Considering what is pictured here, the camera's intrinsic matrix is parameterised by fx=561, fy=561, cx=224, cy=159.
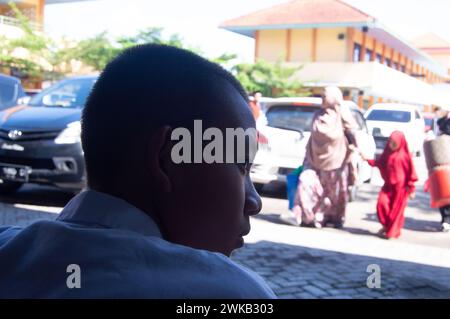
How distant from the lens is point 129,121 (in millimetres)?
815

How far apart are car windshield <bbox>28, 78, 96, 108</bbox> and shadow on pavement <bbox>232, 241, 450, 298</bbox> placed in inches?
121

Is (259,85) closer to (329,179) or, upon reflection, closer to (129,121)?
(329,179)

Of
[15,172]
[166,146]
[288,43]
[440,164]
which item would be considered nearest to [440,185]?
[440,164]

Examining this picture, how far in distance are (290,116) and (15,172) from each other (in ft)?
12.0

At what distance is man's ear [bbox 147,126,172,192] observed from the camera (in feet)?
2.64

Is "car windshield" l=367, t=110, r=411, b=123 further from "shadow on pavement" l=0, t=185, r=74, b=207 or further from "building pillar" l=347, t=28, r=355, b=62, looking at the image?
"shadow on pavement" l=0, t=185, r=74, b=207

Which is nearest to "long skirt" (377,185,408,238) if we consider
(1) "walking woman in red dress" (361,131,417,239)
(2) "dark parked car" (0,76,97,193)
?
(1) "walking woman in red dress" (361,131,417,239)

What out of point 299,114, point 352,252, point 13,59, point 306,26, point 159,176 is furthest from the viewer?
point 13,59

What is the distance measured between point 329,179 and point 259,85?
729 cm

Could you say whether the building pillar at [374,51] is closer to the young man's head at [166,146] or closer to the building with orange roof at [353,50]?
the building with orange roof at [353,50]

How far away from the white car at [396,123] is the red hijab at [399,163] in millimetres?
172

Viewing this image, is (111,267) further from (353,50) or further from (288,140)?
(288,140)

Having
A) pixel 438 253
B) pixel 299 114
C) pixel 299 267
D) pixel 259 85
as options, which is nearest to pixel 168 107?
pixel 299 267

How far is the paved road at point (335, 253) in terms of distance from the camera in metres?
3.88
